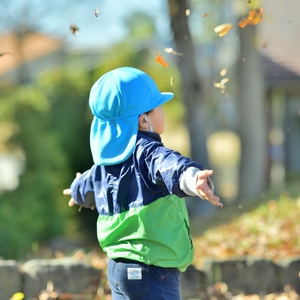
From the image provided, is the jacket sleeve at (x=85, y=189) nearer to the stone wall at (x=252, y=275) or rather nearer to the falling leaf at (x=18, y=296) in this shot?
the falling leaf at (x=18, y=296)

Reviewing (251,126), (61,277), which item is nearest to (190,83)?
(251,126)

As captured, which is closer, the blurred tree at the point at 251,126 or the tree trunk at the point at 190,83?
the tree trunk at the point at 190,83

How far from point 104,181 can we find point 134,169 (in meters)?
0.24

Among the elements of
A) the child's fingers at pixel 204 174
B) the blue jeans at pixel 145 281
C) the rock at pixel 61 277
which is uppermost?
the child's fingers at pixel 204 174

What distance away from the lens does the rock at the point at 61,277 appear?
179 inches

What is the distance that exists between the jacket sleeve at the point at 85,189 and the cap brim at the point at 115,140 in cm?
21

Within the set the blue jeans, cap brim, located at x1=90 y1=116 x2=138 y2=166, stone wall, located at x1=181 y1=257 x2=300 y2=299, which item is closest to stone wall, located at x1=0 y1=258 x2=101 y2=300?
stone wall, located at x1=181 y1=257 x2=300 y2=299

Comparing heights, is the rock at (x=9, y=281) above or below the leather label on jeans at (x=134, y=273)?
below

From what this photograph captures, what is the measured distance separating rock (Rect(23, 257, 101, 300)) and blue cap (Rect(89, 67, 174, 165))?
1796 mm

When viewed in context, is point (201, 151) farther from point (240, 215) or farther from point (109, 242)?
point (109, 242)

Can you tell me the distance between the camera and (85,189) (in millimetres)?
3236

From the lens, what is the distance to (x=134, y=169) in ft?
9.41

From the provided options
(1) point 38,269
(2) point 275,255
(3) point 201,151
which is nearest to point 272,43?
(3) point 201,151

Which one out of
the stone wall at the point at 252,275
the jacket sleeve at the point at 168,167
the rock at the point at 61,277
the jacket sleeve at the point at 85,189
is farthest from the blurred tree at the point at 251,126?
the jacket sleeve at the point at 168,167
